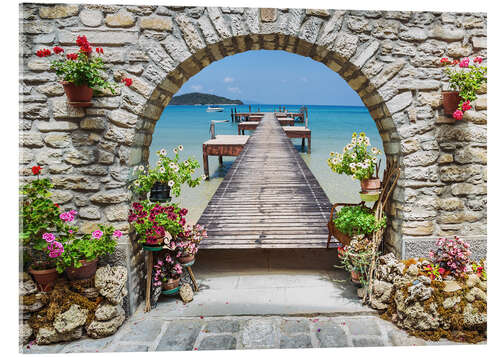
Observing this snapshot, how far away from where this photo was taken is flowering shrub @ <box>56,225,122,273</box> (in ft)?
8.93

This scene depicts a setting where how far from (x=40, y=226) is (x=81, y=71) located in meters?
1.35

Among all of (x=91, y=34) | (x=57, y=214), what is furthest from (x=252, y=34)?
(x=57, y=214)

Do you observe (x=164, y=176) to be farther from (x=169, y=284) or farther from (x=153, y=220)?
(x=169, y=284)

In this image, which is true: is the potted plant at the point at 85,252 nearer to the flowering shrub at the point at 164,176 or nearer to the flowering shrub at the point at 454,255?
the flowering shrub at the point at 164,176

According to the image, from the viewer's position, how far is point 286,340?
2.73 meters

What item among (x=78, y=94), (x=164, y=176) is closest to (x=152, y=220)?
(x=164, y=176)

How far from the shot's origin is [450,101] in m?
2.79

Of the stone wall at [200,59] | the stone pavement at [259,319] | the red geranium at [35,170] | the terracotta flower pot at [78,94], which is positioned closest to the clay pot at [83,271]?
the stone wall at [200,59]

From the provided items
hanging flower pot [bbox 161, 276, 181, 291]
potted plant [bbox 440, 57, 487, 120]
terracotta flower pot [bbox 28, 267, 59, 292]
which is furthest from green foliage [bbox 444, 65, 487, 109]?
terracotta flower pot [bbox 28, 267, 59, 292]

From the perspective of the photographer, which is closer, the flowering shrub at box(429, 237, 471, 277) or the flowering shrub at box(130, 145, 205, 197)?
the flowering shrub at box(429, 237, 471, 277)

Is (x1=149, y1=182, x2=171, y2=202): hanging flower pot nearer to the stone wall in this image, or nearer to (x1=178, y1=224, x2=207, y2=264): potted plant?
the stone wall

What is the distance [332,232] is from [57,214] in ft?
9.20

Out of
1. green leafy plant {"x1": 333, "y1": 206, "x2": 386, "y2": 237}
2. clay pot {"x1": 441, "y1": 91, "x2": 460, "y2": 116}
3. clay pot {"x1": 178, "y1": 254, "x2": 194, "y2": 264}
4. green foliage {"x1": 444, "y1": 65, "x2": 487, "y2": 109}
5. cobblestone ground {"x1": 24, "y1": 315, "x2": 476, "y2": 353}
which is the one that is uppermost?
green foliage {"x1": 444, "y1": 65, "x2": 487, "y2": 109}

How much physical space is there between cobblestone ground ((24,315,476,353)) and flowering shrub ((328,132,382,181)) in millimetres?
1381
